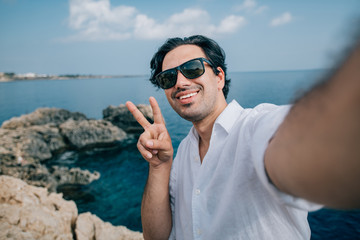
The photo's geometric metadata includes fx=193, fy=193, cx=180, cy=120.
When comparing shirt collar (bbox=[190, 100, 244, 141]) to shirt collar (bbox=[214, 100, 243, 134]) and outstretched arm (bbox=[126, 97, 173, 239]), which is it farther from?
outstretched arm (bbox=[126, 97, 173, 239])

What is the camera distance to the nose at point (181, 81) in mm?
2475

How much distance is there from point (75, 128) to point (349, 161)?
72.3 ft

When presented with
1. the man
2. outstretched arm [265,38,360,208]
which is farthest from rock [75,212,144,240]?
outstretched arm [265,38,360,208]

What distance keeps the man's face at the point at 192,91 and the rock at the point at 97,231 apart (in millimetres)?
4480

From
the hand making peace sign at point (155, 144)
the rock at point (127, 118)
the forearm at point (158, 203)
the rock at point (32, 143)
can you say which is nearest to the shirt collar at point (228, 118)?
the hand making peace sign at point (155, 144)

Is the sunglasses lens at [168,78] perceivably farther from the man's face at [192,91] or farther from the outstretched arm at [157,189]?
the outstretched arm at [157,189]

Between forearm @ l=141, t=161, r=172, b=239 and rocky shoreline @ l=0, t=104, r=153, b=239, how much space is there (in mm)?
3203

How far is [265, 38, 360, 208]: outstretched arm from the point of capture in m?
0.45

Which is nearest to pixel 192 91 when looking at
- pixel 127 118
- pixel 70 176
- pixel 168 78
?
pixel 168 78

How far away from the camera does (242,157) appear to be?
1.44m

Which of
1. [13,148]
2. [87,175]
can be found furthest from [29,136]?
[87,175]

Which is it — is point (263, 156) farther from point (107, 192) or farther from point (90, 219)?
point (107, 192)

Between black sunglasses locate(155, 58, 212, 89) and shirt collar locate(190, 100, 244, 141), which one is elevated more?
black sunglasses locate(155, 58, 212, 89)

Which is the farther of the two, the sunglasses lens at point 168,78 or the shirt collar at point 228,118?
the sunglasses lens at point 168,78
